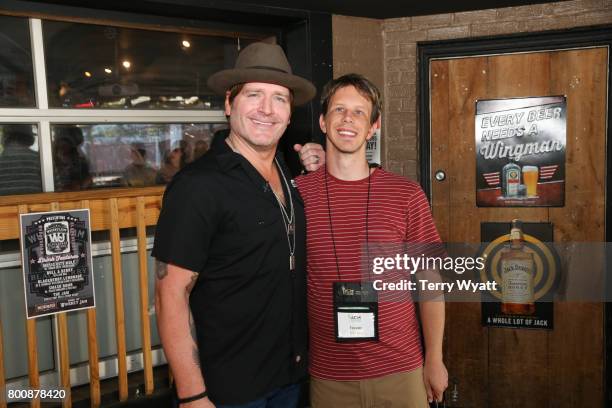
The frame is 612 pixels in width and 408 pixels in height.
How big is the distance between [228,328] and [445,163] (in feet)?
7.45

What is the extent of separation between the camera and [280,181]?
218 cm

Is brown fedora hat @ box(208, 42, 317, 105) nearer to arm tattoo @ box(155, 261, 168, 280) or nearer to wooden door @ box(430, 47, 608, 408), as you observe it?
arm tattoo @ box(155, 261, 168, 280)

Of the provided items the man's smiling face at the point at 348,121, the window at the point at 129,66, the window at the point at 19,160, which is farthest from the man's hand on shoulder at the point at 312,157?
the window at the point at 19,160

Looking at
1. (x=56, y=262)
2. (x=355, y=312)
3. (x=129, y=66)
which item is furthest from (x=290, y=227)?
(x=129, y=66)

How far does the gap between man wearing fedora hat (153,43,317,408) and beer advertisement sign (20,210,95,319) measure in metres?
1.21

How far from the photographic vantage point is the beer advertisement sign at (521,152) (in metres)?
3.49

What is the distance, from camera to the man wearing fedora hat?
1771 millimetres

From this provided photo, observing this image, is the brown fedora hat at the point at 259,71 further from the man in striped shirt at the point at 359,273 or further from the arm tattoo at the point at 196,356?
the arm tattoo at the point at 196,356

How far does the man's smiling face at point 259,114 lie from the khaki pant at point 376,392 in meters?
0.95

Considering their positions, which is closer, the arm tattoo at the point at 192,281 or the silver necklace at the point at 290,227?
the arm tattoo at the point at 192,281

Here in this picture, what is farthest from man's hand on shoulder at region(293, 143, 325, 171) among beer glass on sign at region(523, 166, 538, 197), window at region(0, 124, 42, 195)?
beer glass on sign at region(523, 166, 538, 197)

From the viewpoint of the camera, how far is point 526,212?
3.57 m

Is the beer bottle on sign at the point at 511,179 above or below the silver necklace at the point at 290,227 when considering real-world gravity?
above

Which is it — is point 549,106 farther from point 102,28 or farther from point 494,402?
point 102,28
